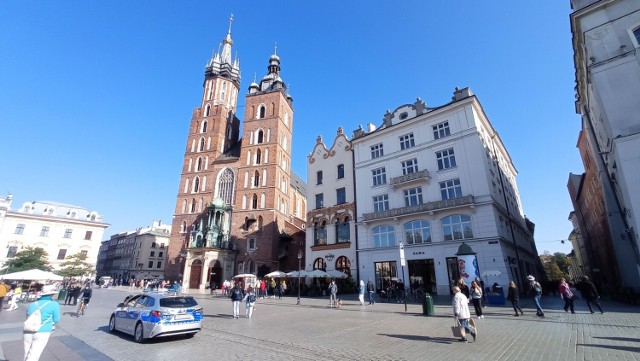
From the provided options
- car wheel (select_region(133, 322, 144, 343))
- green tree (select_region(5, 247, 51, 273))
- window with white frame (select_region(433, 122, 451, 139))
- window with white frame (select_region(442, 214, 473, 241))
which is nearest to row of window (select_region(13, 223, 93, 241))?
green tree (select_region(5, 247, 51, 273))

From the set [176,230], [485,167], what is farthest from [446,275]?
[176,230]

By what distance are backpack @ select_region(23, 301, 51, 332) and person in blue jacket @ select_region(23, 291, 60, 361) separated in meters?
0.05

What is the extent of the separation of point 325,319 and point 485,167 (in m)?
18.4

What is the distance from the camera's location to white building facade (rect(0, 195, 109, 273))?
5228 centimetres

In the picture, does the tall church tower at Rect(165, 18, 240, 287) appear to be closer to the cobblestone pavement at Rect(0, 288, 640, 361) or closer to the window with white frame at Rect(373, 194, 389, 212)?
the window with white frame at Rect(373, 194, 389, 212)

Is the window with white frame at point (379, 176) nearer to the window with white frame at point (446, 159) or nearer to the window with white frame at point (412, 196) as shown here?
the window with white frame at point (412, 196)

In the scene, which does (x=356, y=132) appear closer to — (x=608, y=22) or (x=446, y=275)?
(x=446, y=275)

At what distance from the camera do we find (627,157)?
1547 cm

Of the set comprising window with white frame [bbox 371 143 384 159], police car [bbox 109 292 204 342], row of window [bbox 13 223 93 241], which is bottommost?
police car [bbox 109 292 204 342]

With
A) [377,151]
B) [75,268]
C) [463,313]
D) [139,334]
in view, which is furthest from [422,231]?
[75,268]

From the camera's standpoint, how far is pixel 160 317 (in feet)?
30.4

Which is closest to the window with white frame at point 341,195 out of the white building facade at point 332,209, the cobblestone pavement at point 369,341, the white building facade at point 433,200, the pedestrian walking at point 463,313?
the white building facade at point 332,209

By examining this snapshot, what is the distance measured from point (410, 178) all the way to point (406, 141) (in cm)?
451

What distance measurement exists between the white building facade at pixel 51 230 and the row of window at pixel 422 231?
5917 centimetres
